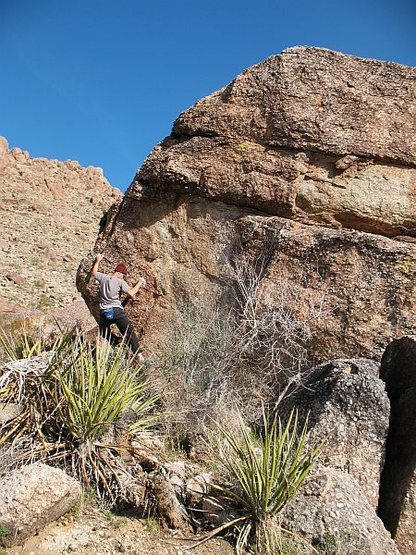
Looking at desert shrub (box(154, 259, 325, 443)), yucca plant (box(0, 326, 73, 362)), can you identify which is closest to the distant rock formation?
yucca plant (box(0, 326, 73, 362))

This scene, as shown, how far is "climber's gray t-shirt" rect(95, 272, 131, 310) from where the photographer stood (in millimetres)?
8734

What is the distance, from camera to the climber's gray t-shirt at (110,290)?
8.73m

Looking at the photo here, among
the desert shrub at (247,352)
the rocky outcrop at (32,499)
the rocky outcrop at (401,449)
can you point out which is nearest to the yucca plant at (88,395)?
the rocky outcrop at (32,499)

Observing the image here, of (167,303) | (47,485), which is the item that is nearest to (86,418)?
(47,485)

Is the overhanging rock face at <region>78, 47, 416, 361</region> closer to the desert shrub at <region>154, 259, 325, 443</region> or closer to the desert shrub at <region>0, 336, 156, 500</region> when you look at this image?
the desert shrub at <region>154, 259, 325, 443</region>

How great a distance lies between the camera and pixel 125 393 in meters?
6.54

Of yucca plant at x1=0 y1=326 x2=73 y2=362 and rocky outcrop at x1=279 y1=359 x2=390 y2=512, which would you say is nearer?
rocky outcrop at x1=279 y1=359 x2=390 y2=512

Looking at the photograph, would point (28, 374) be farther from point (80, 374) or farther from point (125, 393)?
point (125, 393)

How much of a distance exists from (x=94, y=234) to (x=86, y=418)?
29.7 metres

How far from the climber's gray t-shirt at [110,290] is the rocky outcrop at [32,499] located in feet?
11.6

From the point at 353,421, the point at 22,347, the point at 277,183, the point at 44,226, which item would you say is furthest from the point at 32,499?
the point at 44,226

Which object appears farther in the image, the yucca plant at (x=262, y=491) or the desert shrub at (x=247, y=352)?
the desert shrub at (x=247, y=352)

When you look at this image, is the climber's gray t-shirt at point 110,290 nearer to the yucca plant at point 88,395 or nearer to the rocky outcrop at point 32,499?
the yucca plant at point 88,395

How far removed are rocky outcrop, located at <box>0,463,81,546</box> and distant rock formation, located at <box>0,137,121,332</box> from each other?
28.2ft
